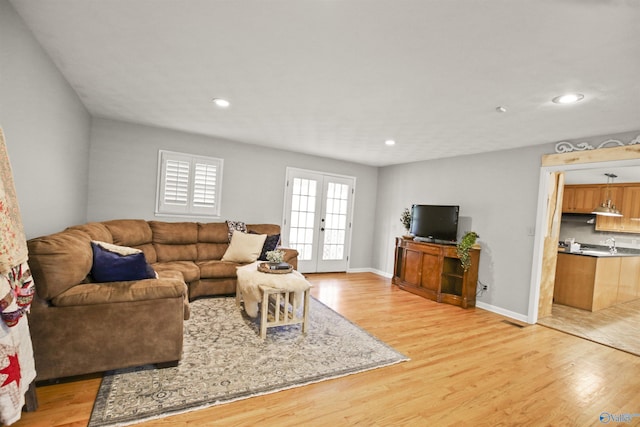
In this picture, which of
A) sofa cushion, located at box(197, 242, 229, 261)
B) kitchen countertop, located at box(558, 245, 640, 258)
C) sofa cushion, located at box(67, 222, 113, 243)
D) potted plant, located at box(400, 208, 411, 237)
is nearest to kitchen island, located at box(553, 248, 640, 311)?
kitchen countertop, located at box(558, 245, 640, 258)

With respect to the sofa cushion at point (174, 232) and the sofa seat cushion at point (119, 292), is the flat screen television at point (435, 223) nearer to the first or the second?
the sofa cushion at point (174, 232)

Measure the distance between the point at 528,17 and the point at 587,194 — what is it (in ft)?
21.0

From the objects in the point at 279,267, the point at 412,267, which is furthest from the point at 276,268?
the point at 412,267

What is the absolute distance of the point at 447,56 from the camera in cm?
194

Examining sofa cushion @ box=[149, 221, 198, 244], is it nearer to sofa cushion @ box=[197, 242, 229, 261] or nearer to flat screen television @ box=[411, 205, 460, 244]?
sofa cushion @ box=[197, 242, 229, 261]

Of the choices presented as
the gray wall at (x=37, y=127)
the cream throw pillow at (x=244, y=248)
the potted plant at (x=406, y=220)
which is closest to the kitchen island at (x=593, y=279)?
the potted plant at (x=406, y=220)

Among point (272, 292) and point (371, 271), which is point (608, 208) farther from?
point (272, 292)

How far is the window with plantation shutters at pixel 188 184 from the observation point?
4.47m

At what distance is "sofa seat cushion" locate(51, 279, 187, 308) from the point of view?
1916mm

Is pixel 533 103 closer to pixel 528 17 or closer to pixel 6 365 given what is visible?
pixel 528 17

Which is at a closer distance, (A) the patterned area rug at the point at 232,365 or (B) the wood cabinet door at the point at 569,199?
(A) the patterned area rug at the point at 232,365

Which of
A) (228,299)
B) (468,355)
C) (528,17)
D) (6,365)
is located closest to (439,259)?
(468,355)

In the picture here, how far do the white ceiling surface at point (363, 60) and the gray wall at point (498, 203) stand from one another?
0.63 meters

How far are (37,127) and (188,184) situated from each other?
2.41 meters
